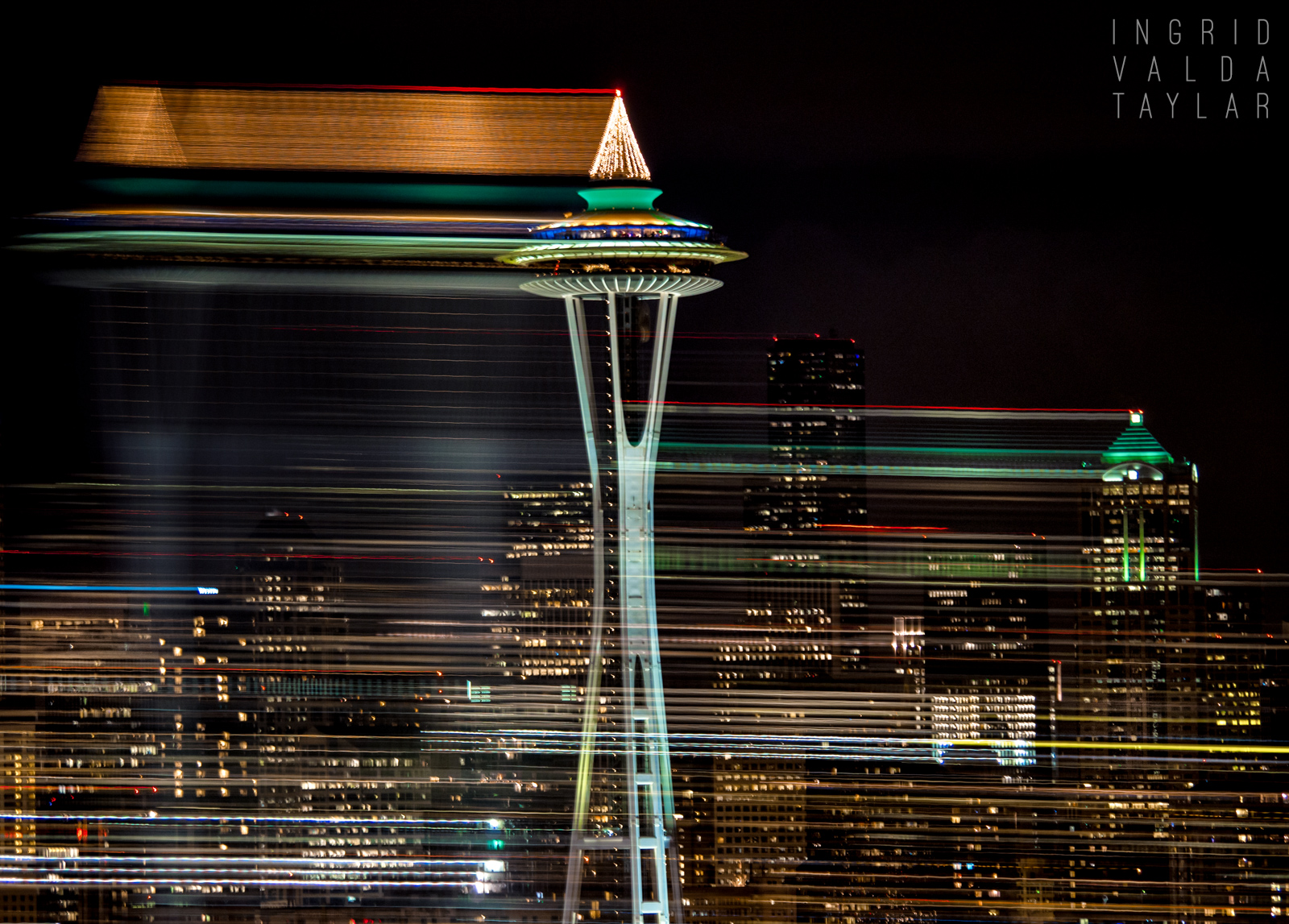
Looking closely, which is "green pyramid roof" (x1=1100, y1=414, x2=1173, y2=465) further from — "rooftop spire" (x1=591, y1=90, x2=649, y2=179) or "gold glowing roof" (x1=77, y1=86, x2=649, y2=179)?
"gold glowing roof" (x1=77, y1=86, x2=649, y2=179)

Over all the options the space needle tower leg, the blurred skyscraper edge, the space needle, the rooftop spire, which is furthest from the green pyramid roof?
the rooftop spire

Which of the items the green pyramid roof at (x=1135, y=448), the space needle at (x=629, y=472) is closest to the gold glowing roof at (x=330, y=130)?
the space needle at (x=629, y=472)

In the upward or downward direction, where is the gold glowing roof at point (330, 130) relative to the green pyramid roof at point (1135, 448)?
upward

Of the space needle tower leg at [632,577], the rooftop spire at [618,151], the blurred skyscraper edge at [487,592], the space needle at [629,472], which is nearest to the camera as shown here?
the blurred skyscraper edge at [487,592]

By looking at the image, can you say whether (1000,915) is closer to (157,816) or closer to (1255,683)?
(1255,683)

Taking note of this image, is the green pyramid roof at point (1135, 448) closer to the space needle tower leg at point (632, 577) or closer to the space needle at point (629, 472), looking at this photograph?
the space needle at point (629, 472)

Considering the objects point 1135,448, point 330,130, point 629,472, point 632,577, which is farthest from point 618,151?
point 1135,448

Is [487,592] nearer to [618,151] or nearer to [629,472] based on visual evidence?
[629,472]
